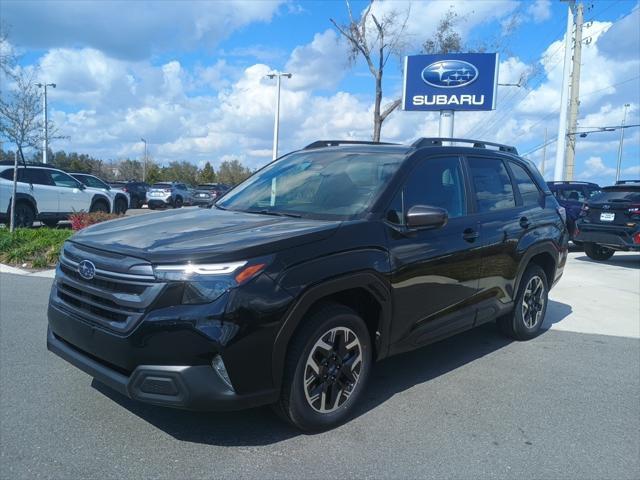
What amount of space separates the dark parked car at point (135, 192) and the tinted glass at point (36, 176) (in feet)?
50.1

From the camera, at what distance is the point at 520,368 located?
466 cm

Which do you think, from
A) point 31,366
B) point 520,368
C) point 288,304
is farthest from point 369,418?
point 31,366

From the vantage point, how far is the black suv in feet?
9.13

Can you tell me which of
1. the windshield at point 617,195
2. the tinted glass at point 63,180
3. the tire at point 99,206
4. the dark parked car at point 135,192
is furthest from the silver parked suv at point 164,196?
the windshield at point 617,195

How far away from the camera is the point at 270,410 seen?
3605 millimetres

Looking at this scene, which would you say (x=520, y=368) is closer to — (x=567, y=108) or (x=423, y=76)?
(x=423, y=76)

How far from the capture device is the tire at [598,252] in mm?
11893

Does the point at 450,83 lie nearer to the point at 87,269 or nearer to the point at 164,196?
the point at 87,269

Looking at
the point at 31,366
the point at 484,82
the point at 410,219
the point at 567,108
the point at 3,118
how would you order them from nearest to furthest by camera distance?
the point at 410,219, the point at 31,366, the point at 3,118, the point at 484,82, the point at 567,108

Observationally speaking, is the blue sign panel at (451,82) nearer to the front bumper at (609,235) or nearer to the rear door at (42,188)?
the front bumper at (609,235)

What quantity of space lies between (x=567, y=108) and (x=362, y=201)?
22.4 meters

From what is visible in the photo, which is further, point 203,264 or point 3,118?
point 3,118

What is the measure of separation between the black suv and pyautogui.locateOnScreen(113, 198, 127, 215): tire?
14057mm

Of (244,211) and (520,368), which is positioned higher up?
(244,211)
